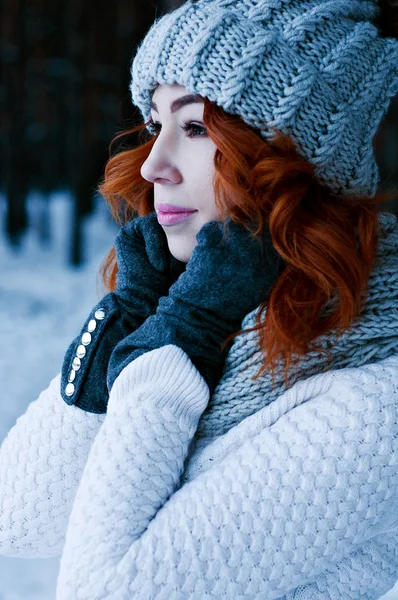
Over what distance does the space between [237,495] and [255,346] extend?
0.22 m

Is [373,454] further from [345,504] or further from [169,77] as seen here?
[169,77]

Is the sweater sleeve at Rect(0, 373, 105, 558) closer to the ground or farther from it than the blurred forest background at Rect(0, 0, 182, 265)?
closer to the ground

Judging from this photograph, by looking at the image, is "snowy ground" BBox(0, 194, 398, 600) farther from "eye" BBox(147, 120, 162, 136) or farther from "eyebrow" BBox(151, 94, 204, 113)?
"eyebrow" BBox(151, 94, 204, 113)

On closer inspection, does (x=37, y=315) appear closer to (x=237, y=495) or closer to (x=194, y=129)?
(x=194, y=129)

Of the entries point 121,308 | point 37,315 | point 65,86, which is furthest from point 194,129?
point 65,86

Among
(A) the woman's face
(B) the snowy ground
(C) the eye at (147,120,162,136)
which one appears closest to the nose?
(A) the woman's face

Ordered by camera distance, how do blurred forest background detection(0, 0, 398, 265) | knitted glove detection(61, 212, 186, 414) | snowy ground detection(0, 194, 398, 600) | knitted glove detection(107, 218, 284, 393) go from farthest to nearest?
blurred forest background detection(0, 0, 398, 265) → snowy ground detection(0, 194, 398, 600) → knitted glove detection(61, 212, 186, 414) → knitted glove detection(107, 218, 284, 393)

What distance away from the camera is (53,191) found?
16.6 ft

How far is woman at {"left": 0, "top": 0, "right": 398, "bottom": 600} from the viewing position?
0.93m

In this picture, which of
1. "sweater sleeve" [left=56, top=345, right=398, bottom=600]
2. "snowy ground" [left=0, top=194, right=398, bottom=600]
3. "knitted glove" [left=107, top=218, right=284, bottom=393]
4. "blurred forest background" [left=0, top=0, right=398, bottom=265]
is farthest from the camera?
"blurred forest background" [left=0, top=0, right=398, bottom=265]

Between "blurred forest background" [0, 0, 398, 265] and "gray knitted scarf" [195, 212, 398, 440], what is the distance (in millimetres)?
3506

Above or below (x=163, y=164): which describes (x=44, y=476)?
below

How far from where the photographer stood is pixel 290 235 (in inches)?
40.4

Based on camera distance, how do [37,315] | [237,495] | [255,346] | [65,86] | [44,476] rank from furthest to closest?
1. [65,86]
2. [37,315]
3. [44,476]
4. [255,346]
5. [237,495]
